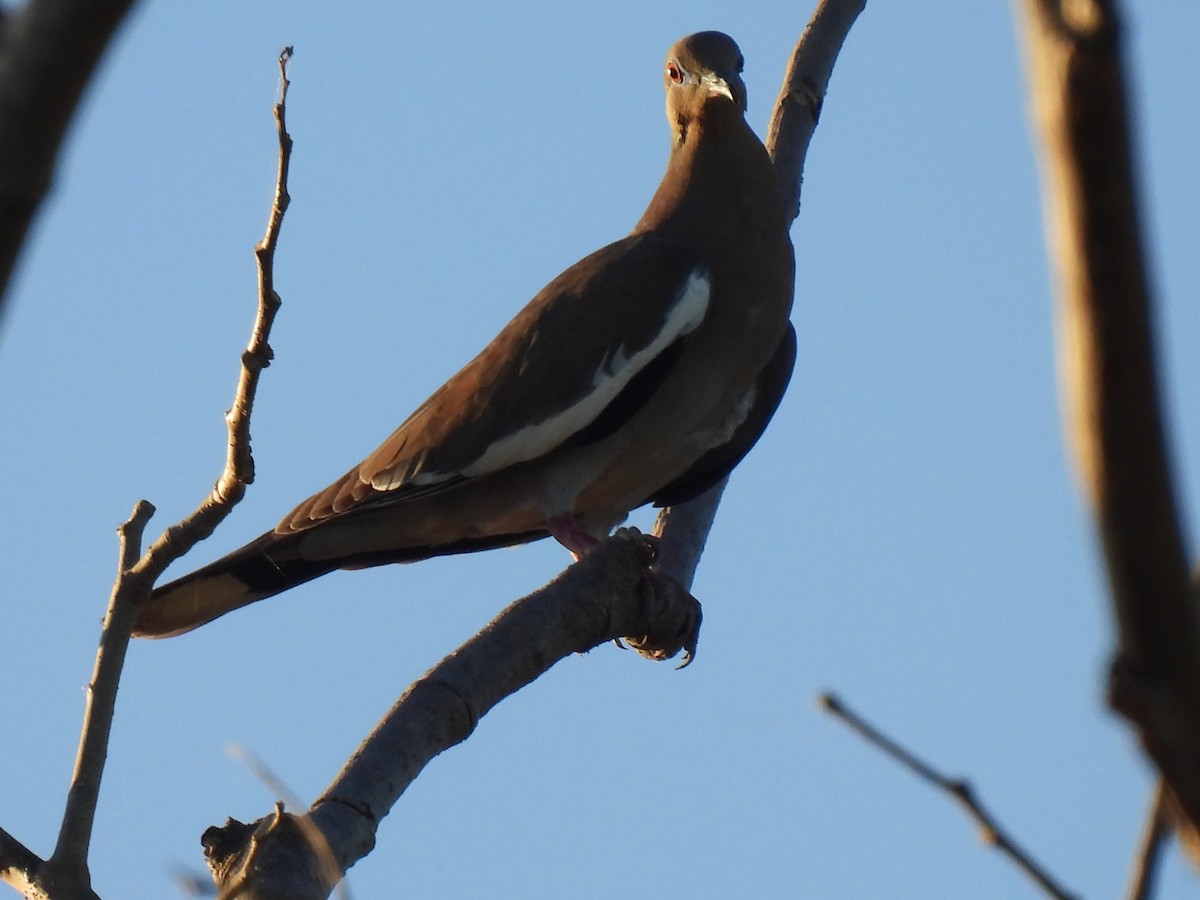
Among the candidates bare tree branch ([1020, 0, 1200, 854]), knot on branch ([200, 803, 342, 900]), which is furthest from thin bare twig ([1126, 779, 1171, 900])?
knot on branch ([200, 803, 342, 900])

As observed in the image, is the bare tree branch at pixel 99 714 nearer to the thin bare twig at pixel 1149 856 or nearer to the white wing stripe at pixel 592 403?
the white wing stripe at pixel 592 403

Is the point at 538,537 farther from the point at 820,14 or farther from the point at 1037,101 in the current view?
the point at 1037,101

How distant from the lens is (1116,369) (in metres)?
0.86

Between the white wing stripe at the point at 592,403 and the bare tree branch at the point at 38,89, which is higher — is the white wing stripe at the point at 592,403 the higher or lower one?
the higher one

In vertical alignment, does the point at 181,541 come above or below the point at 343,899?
above

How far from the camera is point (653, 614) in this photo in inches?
153

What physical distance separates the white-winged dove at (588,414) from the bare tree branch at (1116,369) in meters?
3.83

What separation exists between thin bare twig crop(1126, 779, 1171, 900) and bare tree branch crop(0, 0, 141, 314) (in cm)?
76

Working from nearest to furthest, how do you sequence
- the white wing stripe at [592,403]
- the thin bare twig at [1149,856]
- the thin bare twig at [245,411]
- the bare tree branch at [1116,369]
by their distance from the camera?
the bare tree branch at [1116,369] → the thin bare twig at [1149,856] → the thin bare twig at [245,411] → the white wing stripe at [592,403]

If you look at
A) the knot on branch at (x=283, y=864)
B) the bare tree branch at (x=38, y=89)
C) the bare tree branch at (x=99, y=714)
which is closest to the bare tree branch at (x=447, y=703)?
the knot on branch at (x=283, y=864)

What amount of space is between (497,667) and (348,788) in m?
0.55

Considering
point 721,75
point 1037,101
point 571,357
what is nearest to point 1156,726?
point 1037,101

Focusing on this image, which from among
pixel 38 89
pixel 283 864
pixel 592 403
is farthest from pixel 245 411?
pixel 592 403

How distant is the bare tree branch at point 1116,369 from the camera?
0.84 meters
